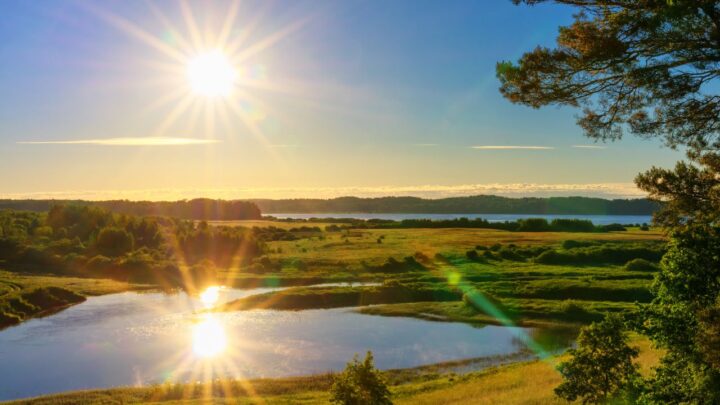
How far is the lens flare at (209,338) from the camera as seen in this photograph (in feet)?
148

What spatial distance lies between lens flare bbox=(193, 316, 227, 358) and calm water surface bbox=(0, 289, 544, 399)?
0.09 m

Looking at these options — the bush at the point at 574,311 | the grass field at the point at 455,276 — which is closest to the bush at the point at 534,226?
the grass field at the point at 455,276

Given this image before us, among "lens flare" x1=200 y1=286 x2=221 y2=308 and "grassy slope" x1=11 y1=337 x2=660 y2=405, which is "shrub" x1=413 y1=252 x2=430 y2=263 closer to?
"lens flare" x1=200 y1=286 x2=221 y2=308

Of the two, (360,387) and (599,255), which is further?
(599,255)

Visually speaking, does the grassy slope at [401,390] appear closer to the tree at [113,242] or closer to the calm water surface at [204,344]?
the calm water surface at [204,344]

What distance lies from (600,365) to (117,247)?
10937 cm

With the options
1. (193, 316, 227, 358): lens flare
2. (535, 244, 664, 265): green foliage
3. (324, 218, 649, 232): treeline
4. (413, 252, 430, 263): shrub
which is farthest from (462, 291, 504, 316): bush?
(324, 218, 649, 232): treeline

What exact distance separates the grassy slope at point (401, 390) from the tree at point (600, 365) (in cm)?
482

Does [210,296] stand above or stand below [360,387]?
below

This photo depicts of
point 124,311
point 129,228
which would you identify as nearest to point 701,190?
point 124,311

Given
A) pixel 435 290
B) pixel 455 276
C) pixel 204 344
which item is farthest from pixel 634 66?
pixel 455 276

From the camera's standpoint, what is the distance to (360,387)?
68.7 ft

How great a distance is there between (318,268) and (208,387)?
62198 millimetres

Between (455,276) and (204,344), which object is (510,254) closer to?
(455,276)
